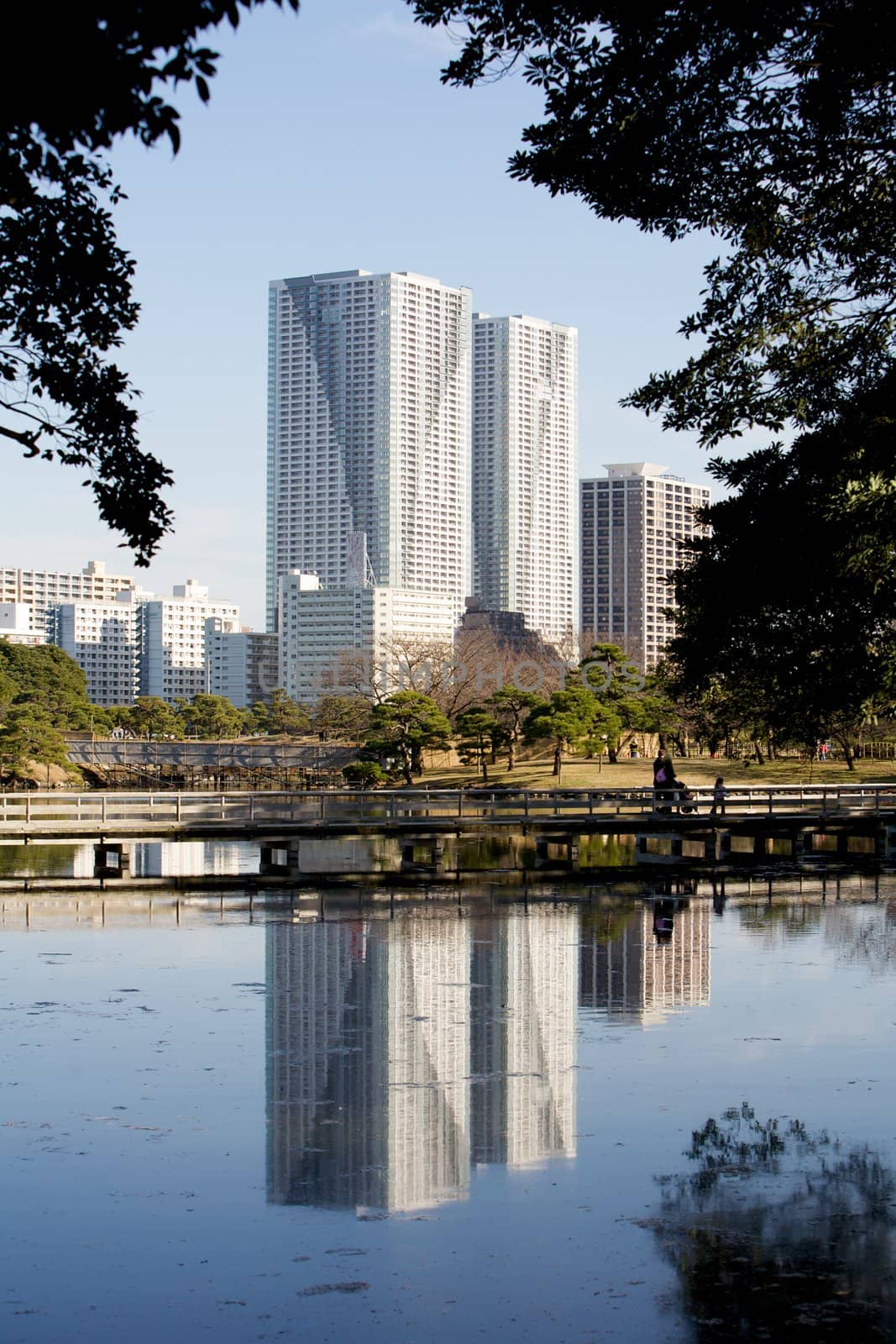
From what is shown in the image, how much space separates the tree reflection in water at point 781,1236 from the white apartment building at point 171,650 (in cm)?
17053

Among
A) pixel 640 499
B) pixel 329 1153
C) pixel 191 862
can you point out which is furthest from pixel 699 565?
pixel 640 499

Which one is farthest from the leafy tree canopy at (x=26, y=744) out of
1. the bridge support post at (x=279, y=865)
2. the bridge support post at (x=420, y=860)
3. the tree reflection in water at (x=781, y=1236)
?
the tree reflection in water at (x=781, y=1236)

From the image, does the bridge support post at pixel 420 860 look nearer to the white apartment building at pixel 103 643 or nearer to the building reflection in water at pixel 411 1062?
the building reflection in water at pixel 411 1062

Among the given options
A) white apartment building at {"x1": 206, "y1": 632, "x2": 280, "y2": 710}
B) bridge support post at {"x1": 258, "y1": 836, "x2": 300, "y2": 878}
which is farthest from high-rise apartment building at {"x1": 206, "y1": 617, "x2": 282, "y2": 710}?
bridge support post at {"x1": 258, "y1": 836, "x2": 300, "y2": 878}

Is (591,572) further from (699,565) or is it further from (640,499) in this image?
(699,565)

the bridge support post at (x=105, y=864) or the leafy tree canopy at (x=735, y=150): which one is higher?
the leafy tree canopy at (x=735, y=150)

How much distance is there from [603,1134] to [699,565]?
6.42 meters

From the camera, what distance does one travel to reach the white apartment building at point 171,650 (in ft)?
592

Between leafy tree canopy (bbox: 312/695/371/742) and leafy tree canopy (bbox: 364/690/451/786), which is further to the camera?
leafy tree canopy (bbox: 312/695/371/742)

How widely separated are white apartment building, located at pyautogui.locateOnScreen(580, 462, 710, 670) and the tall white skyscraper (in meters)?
28.8

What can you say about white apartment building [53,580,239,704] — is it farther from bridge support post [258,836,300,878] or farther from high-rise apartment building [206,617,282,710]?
bridge support post [258,836,300,878]

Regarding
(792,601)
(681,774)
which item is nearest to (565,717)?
(681,774)

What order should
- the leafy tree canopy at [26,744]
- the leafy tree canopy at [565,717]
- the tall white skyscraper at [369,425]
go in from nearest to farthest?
1. the leafy tree canopy at [565,717]
2. the leafy tree canopy at [26,744]
3. the tall white skyscraper at [369,425]

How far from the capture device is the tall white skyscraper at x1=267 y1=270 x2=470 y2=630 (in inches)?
7239
